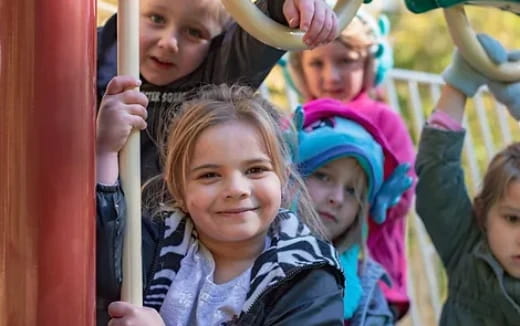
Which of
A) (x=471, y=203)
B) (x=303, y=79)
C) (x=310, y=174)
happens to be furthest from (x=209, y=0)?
(x=303, y=79)

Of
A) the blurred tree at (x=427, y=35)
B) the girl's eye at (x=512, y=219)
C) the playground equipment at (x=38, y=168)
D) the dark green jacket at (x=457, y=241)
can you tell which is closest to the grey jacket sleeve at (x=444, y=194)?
the dark green jacket at (x=457, y=241)

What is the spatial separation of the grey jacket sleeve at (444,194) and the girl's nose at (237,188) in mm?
750

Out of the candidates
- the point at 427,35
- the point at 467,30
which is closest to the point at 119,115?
the point at 467,30

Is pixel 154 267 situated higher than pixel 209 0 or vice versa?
pixel 209 0

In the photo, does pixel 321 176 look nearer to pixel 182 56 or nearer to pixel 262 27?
pixel 182 56

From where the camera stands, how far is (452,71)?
2311 millimetres

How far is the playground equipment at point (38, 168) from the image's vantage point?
1.31 metres

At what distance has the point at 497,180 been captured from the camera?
7.68 ft

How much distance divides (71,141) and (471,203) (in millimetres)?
1284

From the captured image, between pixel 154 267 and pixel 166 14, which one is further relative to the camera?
pixel 166 14

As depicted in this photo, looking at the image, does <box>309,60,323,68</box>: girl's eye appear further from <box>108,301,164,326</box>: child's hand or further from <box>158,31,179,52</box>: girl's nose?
<box>108,301,164,326</box>: child's hand

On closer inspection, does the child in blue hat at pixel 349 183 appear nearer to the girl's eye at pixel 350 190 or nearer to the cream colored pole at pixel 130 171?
the girl's eye at pixel 350 190

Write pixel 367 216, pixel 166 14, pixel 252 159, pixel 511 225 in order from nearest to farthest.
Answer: pixel 252 159
pixel 166 14
pixel 511 225
pixel 367 216

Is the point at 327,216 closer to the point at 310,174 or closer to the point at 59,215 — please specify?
the point at 310,174
